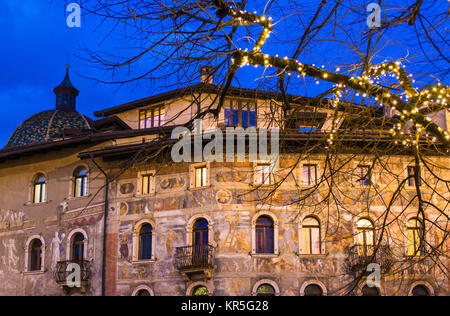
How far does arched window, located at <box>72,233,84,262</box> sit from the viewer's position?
26634 mm

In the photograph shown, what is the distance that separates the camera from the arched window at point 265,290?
2356cm

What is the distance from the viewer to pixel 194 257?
78.5 ft

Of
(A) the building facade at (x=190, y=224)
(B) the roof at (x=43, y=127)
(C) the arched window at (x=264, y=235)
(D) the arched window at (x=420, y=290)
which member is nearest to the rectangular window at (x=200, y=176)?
(A) the building facade at (x=190, y=224)

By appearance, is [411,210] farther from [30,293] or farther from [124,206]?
[30,293]

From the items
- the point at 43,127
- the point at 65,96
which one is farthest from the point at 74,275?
the point at 65,96

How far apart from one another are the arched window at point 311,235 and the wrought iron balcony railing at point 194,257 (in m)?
3.58

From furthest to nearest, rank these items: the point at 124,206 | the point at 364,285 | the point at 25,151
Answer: the point at 25,151
the point at 124,206
the point at 364,285

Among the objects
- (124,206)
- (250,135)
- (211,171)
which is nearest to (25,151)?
(124,206)

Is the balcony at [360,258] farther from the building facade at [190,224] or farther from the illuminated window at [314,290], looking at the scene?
the illuminated window at [314,290]

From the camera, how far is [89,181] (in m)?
27.2

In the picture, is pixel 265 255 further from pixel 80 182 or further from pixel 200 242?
pixel 80 182

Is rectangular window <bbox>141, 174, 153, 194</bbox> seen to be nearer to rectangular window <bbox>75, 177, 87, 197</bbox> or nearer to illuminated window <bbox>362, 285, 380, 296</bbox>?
rectangular window <bbox>75, 177, 87, 197</bbox>

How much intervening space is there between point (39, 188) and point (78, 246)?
12.0 feet

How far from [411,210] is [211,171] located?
26.0ft
